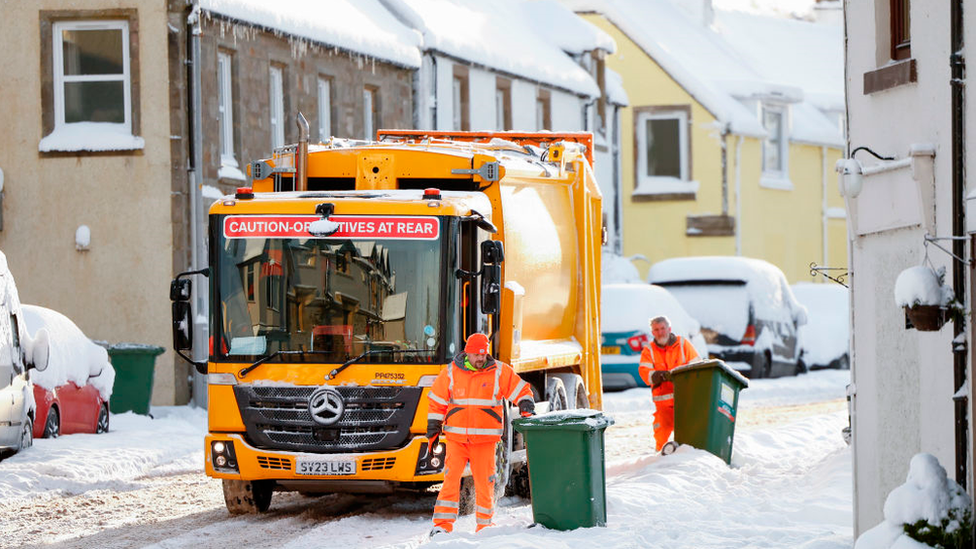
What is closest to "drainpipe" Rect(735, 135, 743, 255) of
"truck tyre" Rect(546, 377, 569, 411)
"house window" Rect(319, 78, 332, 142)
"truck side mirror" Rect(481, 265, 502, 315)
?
"house window" Rect(319, 78, 332, 142)

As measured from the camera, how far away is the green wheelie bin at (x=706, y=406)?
57.6 ft

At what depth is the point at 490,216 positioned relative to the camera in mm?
15219

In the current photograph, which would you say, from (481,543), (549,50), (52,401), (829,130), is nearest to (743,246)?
(829,130)

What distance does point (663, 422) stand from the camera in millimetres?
18609

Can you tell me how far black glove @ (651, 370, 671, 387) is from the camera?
18438 millimetres

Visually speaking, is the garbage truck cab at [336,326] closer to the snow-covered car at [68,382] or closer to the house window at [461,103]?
the snow-covered car at [68,382]

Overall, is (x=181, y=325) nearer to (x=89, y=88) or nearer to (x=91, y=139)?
(x=91, y=139)

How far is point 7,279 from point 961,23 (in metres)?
10.8

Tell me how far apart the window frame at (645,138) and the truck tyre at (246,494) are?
34.6m

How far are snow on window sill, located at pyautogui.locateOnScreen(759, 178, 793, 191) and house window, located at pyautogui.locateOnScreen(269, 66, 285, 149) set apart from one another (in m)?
23.1

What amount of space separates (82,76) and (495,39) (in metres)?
12.8

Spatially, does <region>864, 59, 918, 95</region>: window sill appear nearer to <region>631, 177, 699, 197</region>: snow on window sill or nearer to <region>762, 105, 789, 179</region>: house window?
<region>631, 177, 699, 197</region>: snow on window sill

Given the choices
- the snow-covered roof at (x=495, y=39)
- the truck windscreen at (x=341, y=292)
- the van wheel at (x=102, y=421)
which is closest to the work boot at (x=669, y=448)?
the truck windscreen at (x=341, y=292)

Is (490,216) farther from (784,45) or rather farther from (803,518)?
(784,45)
